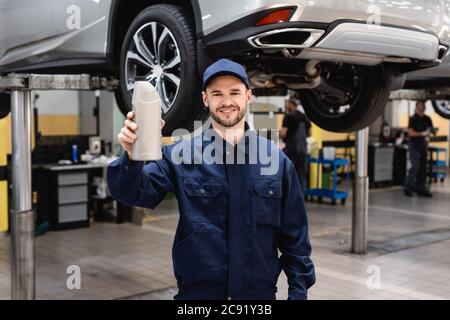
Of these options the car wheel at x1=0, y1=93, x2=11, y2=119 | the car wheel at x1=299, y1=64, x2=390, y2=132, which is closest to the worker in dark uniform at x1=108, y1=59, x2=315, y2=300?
the car wheel at x1=299, y1=64, x2=390, y2=132

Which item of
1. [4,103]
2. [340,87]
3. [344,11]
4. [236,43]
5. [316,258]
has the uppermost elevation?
[344,11]

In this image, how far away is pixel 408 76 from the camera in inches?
215

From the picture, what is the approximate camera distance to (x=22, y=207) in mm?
4586

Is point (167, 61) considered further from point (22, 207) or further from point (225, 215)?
point (22, 207)

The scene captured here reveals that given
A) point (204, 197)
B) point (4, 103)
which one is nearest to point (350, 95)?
point (204, 197)

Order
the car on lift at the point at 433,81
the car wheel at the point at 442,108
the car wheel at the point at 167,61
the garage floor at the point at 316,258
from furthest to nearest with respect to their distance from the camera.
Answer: the car wheel at the point at 442,108, the garage floor at the point at 316,258, the car on lift at the point at 433,81, the car wheel at the point at 167,61

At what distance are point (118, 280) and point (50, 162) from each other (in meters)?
3.37

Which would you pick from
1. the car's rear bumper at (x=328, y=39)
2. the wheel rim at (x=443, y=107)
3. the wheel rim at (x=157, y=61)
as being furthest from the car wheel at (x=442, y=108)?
the wheel rim at (x=157, y=61)

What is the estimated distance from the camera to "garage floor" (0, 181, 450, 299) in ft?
17.4

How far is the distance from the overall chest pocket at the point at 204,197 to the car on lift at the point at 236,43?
985 mm

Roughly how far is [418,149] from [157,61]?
8621 millimetres

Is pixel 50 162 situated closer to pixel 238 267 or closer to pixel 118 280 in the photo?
pixel 118 280

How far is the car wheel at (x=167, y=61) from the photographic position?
3123 mm

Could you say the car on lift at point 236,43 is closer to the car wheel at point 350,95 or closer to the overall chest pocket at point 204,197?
the car wheel at point 350,95
